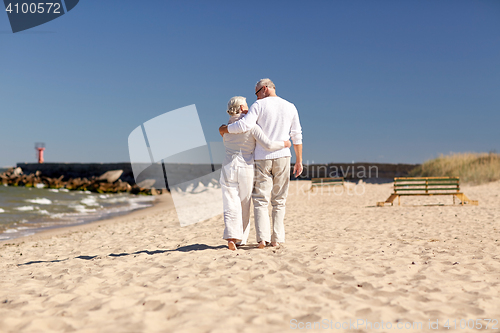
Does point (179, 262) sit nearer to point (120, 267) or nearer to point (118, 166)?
point (120, 267)

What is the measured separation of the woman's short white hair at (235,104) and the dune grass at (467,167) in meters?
19.6

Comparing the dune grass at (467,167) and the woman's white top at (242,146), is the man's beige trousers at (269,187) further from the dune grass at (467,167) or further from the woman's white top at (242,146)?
the dune grass at (467,167)

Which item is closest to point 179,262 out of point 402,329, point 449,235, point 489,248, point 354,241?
point 402,329

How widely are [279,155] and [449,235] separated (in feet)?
12.2

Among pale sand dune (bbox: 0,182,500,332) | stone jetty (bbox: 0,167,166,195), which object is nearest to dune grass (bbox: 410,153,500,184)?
pale sand dune (bbox: 0,182,500,332)

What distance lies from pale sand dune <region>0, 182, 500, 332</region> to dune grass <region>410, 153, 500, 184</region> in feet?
53.7

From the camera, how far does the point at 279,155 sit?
14.3 ft

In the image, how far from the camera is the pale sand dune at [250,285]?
258 centimetres

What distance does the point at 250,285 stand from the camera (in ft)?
10.6

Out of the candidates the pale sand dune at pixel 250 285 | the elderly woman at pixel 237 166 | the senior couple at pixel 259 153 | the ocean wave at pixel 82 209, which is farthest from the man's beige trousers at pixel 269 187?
the ocean wave at pixel 82 209

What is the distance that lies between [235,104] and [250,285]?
7.14 feet

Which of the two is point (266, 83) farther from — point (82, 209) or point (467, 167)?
point (467, 167)

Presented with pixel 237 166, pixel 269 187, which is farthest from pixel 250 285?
pixel 237 166

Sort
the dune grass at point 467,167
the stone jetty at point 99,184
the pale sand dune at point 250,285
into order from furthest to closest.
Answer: the stone jetty at point 99,184 < the dune grass at point 467,167 < the pale sand dune at point 250,285
